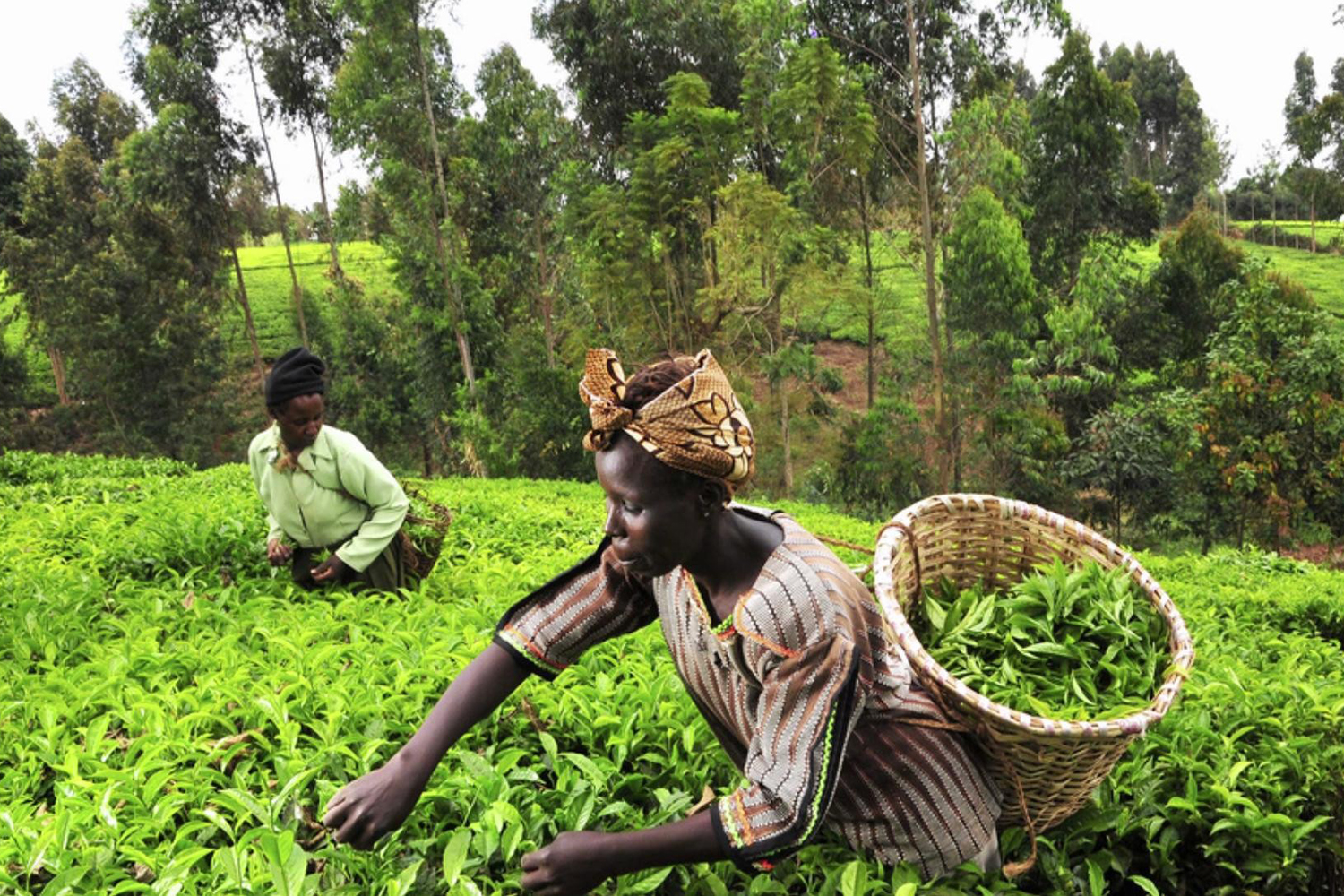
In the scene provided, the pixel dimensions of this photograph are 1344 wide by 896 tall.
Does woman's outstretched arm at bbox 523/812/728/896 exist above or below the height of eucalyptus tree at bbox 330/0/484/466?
below

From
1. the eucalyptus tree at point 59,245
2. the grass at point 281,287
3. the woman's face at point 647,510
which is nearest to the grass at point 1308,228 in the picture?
the grass at point 281,287

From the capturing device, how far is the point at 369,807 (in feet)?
4.87

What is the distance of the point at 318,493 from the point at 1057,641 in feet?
8.89

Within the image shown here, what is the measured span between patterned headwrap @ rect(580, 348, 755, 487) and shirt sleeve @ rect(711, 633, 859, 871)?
1.04ft

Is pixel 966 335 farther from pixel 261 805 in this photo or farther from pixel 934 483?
pixel 261 805

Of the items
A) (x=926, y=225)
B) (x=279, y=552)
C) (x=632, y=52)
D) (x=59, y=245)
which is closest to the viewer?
(x=279, y=552)

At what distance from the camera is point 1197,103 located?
41.7 metres

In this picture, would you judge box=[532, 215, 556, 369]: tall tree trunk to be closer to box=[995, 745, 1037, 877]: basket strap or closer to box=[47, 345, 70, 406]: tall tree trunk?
box=[47, 345, 70, 406]: tall tree trunk

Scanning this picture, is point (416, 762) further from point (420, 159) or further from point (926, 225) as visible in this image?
point (420, 159)

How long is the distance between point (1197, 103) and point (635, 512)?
50210 mm

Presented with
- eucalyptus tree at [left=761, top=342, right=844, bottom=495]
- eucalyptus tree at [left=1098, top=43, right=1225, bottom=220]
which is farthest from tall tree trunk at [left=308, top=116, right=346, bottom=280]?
eucalyptus tree at [left=1098, top=43, right=1225, bottom=220]

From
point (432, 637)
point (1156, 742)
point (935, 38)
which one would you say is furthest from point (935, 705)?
point (935, 38)

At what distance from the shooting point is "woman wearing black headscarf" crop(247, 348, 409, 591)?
3.25m

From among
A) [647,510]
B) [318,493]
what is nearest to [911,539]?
[647,510]
